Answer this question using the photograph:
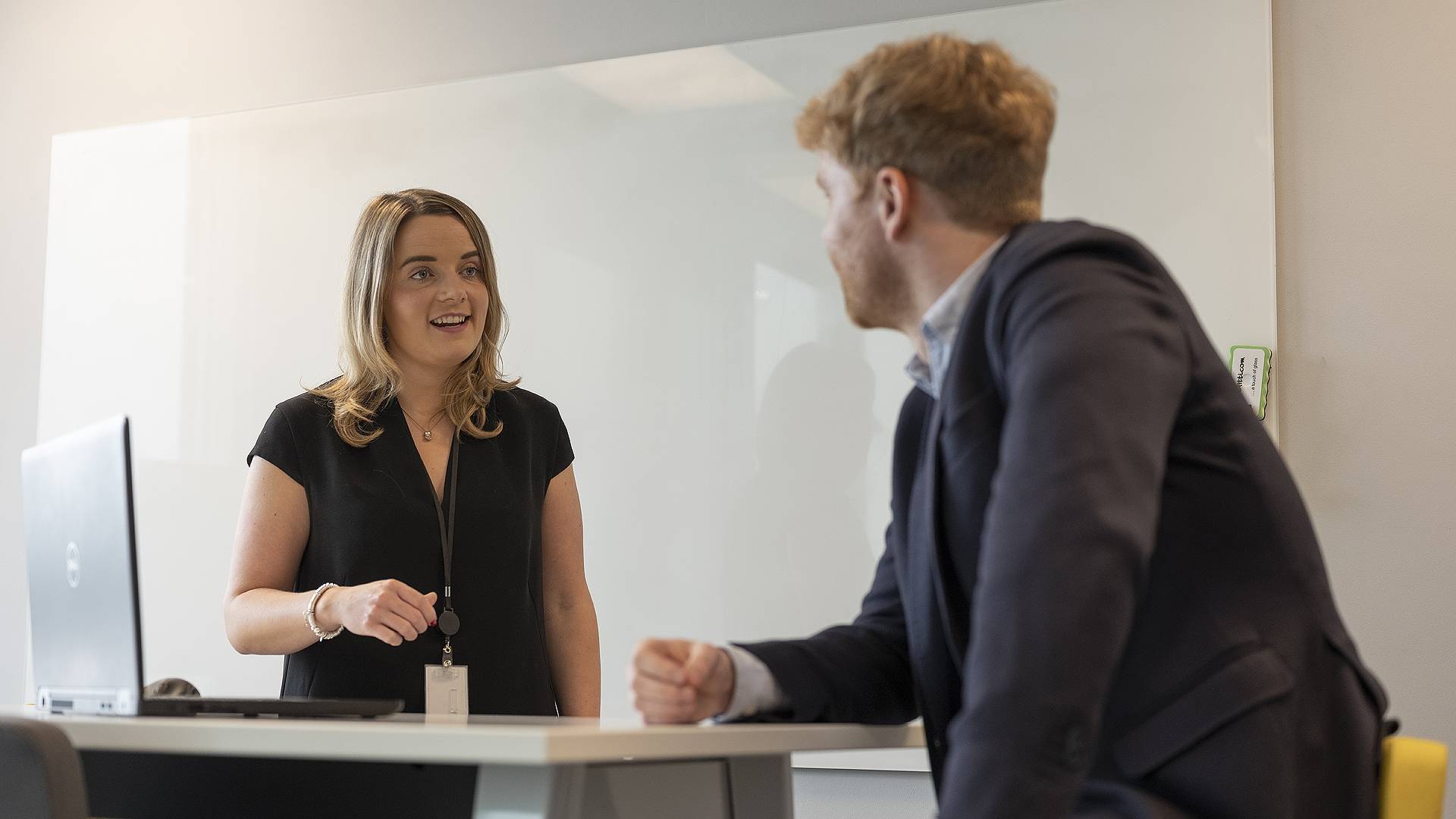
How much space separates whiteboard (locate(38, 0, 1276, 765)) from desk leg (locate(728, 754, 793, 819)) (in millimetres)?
1710

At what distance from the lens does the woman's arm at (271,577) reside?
1.96 meters

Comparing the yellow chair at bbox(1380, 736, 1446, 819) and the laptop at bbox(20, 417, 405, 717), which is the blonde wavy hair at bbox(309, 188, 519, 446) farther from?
the yellow chair at bbox(1380, 736, 1446, 819)

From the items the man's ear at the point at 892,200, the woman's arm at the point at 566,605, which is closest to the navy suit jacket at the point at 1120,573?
the man's ear at the point at 892,200

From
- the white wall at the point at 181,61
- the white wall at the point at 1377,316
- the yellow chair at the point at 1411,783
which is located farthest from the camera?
the white wall at the point at 181,61

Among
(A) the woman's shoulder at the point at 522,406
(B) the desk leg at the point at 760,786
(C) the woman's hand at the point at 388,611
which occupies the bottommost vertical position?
(B) the desk leg at the point at 760,786

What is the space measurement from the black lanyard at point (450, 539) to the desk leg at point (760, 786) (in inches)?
32.9

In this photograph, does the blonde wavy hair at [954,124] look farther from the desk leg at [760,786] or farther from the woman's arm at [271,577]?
the woman's arm at [271,577]

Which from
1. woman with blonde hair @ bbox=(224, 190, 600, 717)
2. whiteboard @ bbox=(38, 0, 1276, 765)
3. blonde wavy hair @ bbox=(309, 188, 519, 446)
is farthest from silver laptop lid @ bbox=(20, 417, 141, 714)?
whiteboard @ bbox=(38, 0, 1276, 765)

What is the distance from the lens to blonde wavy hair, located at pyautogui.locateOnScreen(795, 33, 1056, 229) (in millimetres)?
1209

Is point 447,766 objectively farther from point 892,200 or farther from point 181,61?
point 181,61

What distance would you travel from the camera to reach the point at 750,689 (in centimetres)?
127

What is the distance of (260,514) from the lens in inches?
82.5

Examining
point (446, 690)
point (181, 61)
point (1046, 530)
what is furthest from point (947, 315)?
point (181, 61)

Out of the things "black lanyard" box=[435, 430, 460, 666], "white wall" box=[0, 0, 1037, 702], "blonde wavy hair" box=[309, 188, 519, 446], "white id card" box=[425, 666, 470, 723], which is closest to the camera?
"white id card" box=[425, 666, 470, 723]
